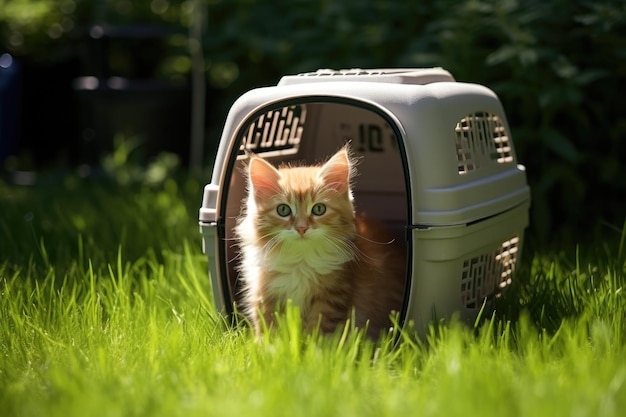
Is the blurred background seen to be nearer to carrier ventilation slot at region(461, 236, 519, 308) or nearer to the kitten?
carrier ventilation slot at region(461, 236, 519, 308)

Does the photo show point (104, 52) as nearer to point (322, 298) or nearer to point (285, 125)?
point (285, 125)

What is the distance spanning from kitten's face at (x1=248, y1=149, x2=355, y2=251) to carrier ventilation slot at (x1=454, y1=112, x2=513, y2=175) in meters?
0.29

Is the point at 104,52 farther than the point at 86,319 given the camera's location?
Yes

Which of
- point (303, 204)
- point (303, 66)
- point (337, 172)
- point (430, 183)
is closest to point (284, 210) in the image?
point (303, 204)

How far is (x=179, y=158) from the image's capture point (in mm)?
4637

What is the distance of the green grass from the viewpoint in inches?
53.1

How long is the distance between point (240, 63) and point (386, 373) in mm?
2777

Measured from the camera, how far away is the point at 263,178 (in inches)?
78.1

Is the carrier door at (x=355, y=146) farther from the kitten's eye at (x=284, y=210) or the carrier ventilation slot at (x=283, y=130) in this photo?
the kitten's eye at (x=284, y=210)

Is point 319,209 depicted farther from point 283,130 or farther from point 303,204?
point 283,130

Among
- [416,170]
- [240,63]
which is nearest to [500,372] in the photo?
[416,170]

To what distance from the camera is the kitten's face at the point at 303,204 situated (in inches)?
76.7

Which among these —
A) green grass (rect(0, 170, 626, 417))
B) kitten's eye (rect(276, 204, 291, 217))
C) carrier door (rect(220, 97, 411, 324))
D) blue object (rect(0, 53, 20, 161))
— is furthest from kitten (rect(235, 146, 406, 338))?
blue object (rect(0, 53, 20, 161))

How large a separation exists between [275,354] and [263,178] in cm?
52
